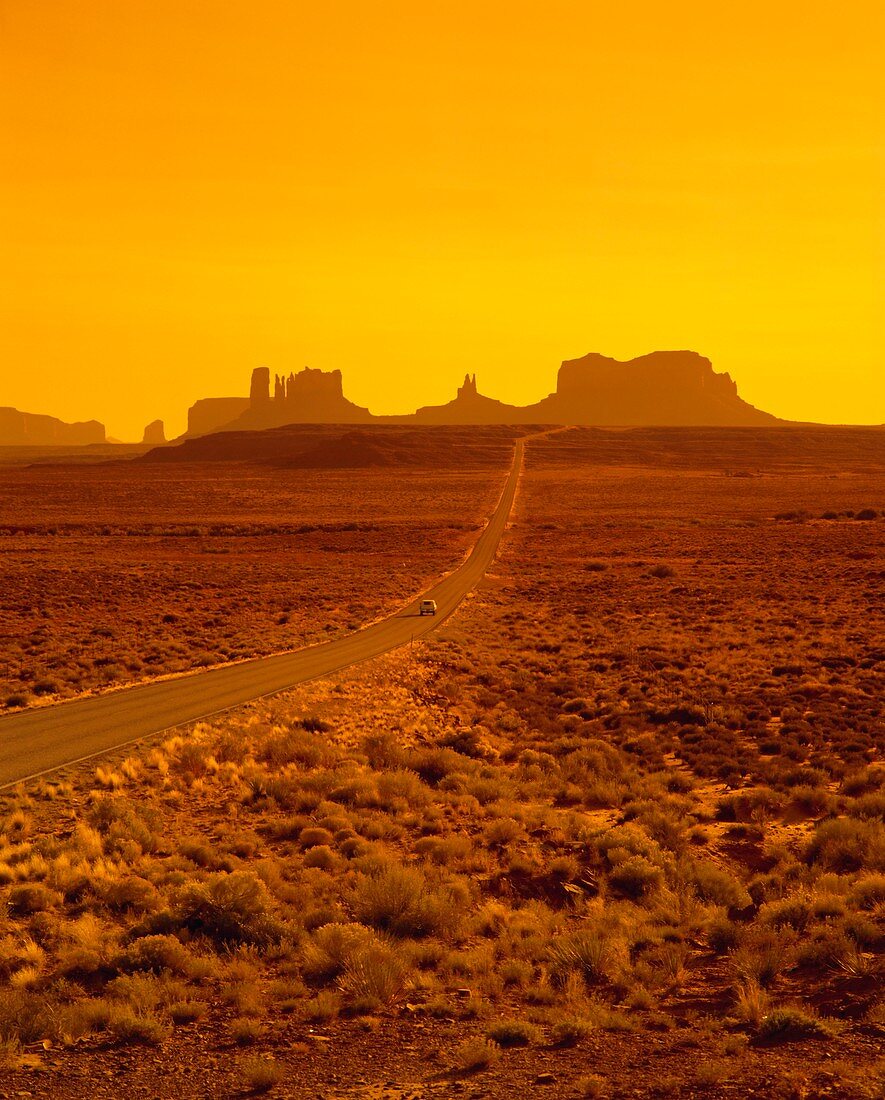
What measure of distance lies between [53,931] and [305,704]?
13.9 m

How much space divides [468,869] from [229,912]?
4.23 meters

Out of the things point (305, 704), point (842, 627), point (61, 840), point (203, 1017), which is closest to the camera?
point (203, 1017)

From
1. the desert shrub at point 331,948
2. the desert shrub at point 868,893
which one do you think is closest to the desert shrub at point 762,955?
the desert shrub at point 868,893

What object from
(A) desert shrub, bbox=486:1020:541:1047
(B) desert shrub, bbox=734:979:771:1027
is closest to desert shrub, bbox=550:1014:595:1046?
(A) desert shrub, bbox=486:1020:541:1047

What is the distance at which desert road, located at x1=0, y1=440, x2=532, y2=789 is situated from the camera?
19625 mm

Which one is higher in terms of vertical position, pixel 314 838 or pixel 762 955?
pixel 762 955

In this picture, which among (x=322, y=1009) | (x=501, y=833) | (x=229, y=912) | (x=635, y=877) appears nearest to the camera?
(x=322, y=1009)

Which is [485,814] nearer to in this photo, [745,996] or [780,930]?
[780,930]

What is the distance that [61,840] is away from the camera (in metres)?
14.5

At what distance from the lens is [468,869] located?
47.1 feet

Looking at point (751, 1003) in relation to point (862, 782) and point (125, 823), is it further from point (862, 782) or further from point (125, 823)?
point (862, 782)

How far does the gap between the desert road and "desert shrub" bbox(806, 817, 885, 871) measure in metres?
14.5

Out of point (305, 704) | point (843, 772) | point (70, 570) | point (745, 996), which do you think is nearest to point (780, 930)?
point (745, 996)

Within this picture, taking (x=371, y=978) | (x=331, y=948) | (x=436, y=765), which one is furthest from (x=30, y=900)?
(x=436, y=765)
